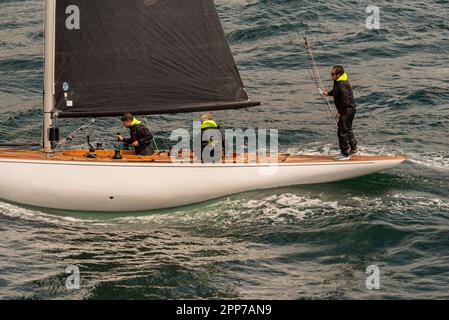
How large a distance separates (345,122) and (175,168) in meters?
4.13

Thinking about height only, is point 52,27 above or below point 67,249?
above

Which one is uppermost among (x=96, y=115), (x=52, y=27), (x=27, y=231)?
(x=52, y=27)

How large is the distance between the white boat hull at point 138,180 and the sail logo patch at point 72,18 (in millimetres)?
3032

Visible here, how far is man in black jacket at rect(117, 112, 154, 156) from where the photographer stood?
19.5m

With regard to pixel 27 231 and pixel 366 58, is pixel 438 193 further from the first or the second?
pixel 366 58

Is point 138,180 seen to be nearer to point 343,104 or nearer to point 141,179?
point 141,179

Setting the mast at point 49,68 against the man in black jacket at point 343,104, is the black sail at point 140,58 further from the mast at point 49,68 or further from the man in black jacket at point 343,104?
the man in black jacket at point 343,104

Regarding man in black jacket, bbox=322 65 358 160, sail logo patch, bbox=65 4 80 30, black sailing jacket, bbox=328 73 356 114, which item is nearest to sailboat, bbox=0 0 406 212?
sail logo patch, bbox=65 4 80 30

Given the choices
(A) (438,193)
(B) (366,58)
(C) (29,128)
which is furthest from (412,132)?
(C) (29,128)

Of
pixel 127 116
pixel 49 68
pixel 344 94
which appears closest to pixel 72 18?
pixel 49 68

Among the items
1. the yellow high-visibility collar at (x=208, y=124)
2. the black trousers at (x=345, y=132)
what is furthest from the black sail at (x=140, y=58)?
the black trousers at (x=345, y=132)

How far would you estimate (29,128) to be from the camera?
2589cm

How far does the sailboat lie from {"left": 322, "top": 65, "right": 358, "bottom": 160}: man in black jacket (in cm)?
60

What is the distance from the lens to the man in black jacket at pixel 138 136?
64.0ft
